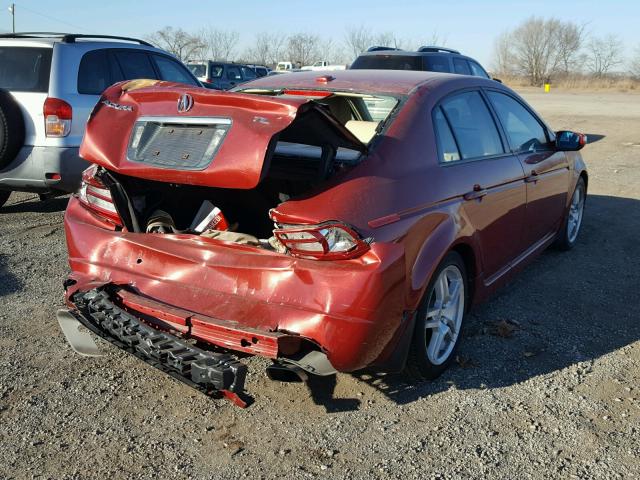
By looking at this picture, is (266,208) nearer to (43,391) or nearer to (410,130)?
(410,130)

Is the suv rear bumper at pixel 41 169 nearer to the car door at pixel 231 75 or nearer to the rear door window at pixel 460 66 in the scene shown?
the rear door window at pixel 460 66

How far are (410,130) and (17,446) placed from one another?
8.00ft

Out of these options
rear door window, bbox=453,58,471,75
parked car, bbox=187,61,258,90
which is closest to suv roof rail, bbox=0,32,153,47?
rear door window, bbox=453,58,471,75

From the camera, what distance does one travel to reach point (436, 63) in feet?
39.2

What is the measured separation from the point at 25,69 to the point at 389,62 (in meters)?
6.77

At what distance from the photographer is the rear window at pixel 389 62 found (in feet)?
37.9

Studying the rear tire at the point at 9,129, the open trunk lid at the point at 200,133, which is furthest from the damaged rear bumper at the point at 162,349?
the rear tire at the point at 9,129

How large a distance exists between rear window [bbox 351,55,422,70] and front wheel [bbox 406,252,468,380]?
833cm

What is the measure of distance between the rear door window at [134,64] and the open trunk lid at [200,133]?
4.29 m

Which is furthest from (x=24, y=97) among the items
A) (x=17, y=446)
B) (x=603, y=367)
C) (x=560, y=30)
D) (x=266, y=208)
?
(x=560, y=30)

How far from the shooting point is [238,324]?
3.07 meters

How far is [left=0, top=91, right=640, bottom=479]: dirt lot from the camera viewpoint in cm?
297

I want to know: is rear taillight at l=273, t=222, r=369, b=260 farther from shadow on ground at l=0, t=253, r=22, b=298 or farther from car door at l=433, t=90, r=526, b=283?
shadow on ground at l=0, t=253, r=22, b=298

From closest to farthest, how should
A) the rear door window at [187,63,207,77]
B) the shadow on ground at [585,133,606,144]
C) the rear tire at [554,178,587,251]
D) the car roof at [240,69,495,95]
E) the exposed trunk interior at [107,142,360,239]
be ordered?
the exposed trunk interior at [107,142,360,239] → the car roof at [240,69,495,95] → the rear tire at [554,178,587,251] → the shadow on ground at [585,133,606,144] → the rear door window at [187,63,207,77]
